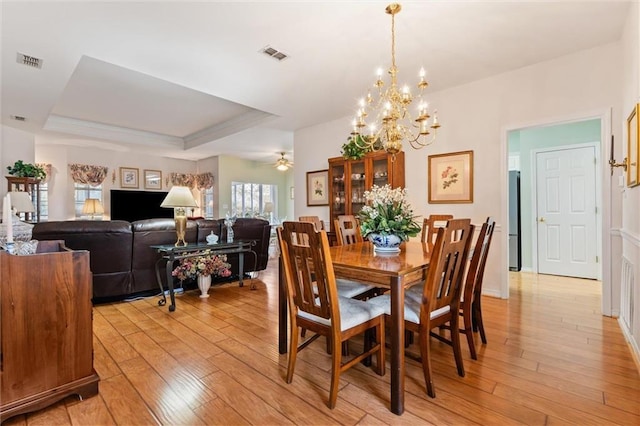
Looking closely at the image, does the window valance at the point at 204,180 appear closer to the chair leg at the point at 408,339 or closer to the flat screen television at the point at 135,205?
the flat screen television at the point at 135,205

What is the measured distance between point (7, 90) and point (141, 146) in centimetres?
359

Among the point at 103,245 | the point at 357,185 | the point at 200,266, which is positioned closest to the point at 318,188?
the point at 357,185

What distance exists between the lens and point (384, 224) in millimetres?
2273

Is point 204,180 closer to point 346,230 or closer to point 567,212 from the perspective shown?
point 346,230

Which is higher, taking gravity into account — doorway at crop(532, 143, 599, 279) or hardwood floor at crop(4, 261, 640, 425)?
doorway at crop(532, 143, 599, 279)

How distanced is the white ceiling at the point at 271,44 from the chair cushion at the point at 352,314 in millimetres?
2211

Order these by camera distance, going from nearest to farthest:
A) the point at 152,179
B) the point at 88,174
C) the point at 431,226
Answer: the point at 431,226
the point at 88,174
the point at 152,179

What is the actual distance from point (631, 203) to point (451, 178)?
1798 millimetres

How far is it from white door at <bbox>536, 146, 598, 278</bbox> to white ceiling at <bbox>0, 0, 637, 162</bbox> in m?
2.18

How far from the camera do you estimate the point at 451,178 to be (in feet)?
13.2

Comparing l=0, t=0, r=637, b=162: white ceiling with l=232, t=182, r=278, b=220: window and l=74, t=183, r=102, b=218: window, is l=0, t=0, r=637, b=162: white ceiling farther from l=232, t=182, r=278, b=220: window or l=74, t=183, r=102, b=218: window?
l=232, t=182, r=278, b=220: window

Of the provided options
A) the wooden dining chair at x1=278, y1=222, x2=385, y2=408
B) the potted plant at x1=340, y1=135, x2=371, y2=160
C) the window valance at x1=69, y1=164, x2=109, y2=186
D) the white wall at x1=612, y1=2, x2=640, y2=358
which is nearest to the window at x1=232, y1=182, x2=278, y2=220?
the window valance at x1=69, y1=164, x2=109, y2=186

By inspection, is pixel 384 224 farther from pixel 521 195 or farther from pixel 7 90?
pixel 7 90

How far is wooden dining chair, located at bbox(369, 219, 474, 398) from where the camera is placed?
1687mm
